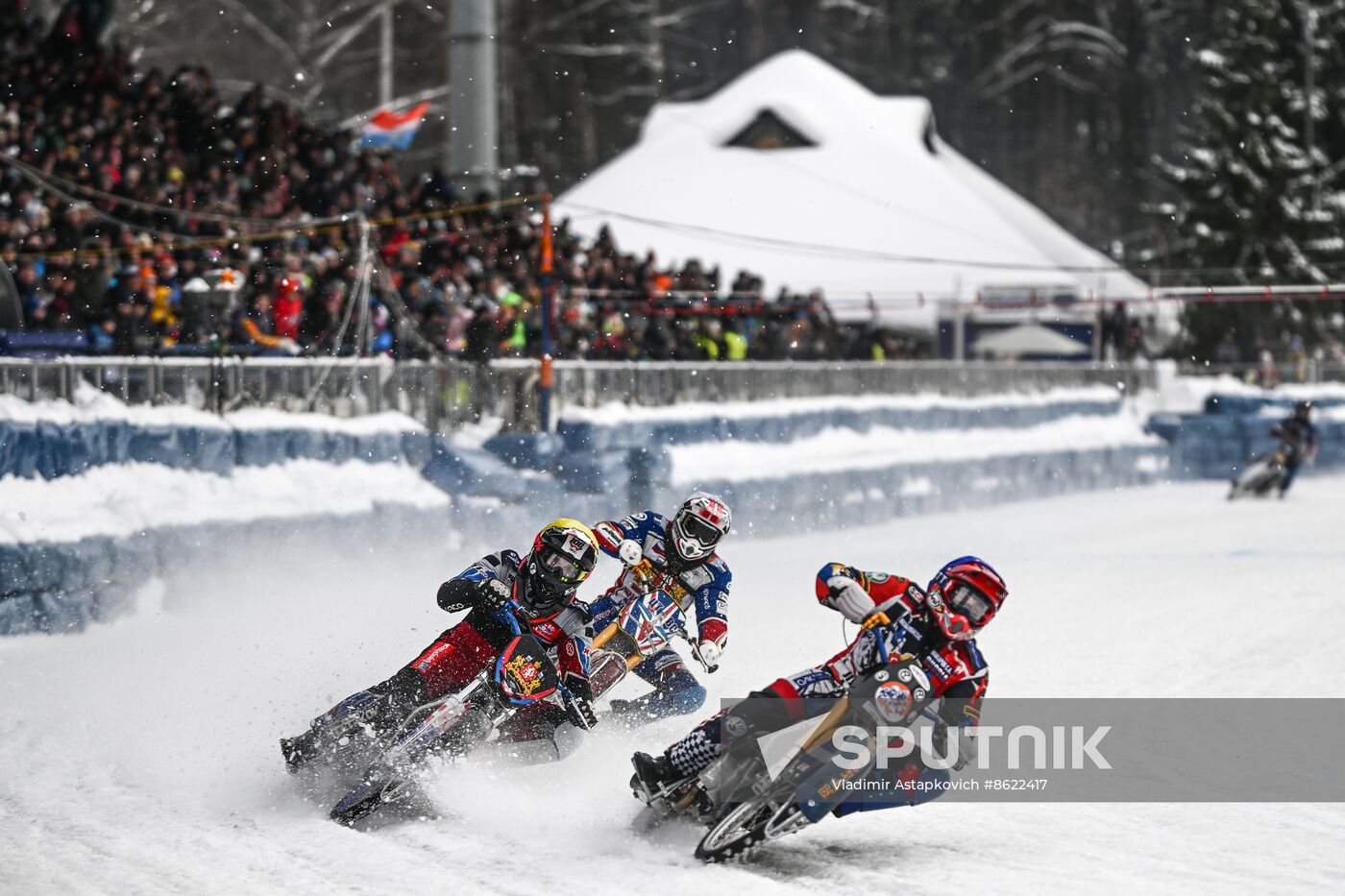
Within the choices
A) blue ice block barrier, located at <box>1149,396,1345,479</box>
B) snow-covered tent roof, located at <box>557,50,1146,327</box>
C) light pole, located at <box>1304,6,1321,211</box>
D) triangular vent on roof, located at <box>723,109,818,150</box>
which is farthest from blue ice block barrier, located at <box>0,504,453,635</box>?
light pole, located at <box>1304,6,1321,211</box>

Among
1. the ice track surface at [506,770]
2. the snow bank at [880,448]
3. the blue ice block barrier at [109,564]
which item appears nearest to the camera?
the ice track surface at [506,770]

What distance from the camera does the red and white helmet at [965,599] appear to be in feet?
21.4

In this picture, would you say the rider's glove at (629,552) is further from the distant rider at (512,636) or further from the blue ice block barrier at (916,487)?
the blue ice block barrier at (916,487)

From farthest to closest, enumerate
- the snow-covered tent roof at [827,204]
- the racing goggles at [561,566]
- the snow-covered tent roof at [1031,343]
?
the snow-covered tent roof at [1031,343], the snow-covered tent roof at [827,204], the racing goggles at [561,566]

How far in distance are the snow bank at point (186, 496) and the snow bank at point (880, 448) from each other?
3620 mm

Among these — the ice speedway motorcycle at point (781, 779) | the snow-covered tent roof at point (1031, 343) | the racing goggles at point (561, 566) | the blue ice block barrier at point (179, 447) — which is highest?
the snow-covered tent roof at point (1031, 343)

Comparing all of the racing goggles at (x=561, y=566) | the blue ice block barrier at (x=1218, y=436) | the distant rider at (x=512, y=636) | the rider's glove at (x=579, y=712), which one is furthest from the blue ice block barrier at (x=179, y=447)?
the blue ice block barrier at (x=1218, y=436)

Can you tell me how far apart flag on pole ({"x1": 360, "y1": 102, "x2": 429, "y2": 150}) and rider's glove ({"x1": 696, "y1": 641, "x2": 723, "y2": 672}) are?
13466 millimetres

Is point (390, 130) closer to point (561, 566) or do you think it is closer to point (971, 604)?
point (561, 566)

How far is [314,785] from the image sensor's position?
276 inches

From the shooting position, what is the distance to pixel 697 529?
335 inches

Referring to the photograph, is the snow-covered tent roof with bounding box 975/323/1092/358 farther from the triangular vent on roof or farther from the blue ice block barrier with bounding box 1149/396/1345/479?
the triangular vent on roof

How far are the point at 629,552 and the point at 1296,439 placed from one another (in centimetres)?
1701

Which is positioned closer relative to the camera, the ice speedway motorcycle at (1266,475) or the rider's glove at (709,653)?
the rider's glove at (709,653)
